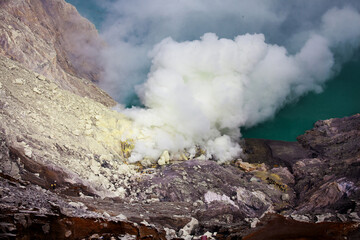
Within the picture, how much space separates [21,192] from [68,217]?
78.8 inches

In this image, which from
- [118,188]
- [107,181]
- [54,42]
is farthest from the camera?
[54,42]

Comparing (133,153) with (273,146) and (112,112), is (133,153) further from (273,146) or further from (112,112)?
(273,146)

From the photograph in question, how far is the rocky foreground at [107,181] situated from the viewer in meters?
9.32

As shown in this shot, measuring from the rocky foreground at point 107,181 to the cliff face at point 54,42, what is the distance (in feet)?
0.54

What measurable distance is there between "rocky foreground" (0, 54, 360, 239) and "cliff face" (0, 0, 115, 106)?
9.11 ft

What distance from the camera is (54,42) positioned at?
30.6 meters

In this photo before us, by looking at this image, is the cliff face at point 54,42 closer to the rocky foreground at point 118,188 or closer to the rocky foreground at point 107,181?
the rocky foreground at point 107,181

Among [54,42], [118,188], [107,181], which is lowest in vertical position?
[118,188]

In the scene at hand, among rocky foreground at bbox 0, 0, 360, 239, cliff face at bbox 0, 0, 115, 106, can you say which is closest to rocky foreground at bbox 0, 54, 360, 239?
rocky foreground at bbox 0, 0, 360, 239

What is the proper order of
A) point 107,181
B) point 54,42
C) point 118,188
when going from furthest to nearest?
point 54,42 → point 107,181 → point 118,188

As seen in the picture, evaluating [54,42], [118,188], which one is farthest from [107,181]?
[54,42]

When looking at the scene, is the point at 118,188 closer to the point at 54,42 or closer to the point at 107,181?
the point at 107,181

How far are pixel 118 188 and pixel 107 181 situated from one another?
910 millimetres

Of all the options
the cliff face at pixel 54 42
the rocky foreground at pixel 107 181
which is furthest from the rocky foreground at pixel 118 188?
the cliff face at pixel 54 42
